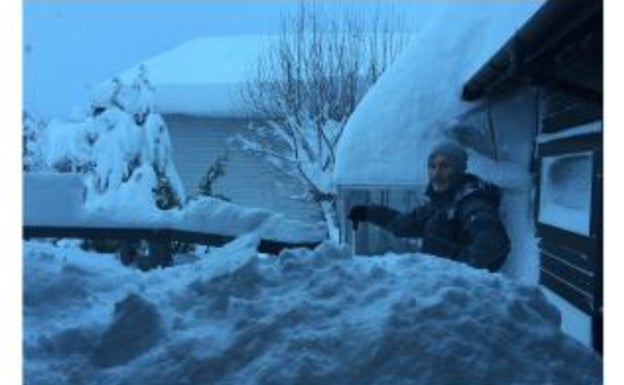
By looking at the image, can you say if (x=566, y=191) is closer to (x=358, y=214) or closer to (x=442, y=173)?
(x=442, y=173)

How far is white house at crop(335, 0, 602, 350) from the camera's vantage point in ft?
8.52

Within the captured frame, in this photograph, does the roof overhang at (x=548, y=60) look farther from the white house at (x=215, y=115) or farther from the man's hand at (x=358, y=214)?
the white house at (x=215, y=115)

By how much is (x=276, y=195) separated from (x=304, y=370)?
1.73 feet

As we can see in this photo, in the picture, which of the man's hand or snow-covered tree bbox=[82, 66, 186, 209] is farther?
the man's hand

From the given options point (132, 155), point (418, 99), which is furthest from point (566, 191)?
point (132, 155)

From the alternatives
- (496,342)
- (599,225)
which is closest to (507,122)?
(599,225)

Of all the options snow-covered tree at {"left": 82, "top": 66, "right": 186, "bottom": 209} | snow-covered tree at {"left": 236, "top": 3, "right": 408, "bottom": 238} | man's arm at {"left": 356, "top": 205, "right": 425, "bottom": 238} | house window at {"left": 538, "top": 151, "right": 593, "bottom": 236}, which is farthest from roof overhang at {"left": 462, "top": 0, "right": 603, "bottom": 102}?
snow-covered tree at {"left": 82, "top": 66, "right": 186, "bottom": 209}

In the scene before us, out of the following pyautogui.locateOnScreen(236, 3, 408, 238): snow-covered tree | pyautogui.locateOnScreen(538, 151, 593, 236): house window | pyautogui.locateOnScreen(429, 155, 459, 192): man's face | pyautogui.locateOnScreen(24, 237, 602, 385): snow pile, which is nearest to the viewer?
pyautogui.locateOnScreen(24, 237, 602, 385): snow pile

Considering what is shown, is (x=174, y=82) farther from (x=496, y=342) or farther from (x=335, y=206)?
(x=496, y=342)

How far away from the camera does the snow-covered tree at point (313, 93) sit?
2.46m

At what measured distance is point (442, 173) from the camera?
2.60 metres

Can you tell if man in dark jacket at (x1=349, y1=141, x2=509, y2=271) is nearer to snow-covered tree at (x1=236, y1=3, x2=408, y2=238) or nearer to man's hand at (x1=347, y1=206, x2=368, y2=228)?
man's hand at (x1=347, y1=206, x2=368, y2=228)

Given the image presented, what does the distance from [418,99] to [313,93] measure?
0.48m

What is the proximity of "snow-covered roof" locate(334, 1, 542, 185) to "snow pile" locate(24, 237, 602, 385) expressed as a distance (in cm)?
38
